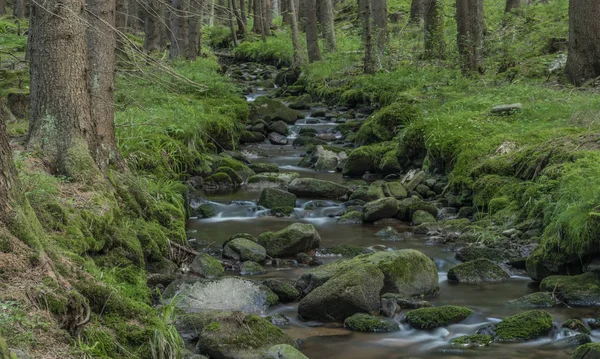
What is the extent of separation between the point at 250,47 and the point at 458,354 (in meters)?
29.9

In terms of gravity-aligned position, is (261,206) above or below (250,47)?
below

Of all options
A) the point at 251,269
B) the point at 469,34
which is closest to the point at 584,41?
the point at 469,34

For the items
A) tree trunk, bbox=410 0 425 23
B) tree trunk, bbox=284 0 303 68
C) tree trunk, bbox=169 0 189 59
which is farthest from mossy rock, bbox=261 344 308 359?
tree trunk, bbox=410 0 425 23

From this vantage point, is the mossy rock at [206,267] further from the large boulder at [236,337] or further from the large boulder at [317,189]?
the large boulder at [317,189]

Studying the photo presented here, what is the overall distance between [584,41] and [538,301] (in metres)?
8.55

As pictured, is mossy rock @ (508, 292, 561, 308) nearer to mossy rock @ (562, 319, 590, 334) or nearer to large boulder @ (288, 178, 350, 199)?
mossy rock @ (562, 319, 590, 334)

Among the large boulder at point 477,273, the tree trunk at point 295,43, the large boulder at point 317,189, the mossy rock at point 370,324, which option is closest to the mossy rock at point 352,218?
the large boulder at point 317,189

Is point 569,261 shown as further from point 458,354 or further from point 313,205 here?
point 313,205

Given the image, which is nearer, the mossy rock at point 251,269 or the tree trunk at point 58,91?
the tree trunk at point 58,91

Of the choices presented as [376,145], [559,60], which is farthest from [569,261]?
[559,60]

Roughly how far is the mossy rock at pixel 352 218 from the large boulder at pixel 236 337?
533cm

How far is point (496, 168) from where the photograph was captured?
38.2ft

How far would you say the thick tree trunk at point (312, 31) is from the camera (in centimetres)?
2505

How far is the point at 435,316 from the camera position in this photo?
7301 mm
